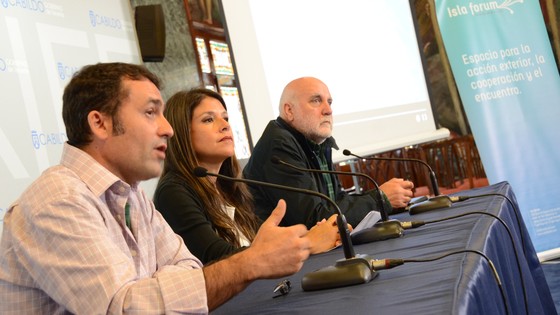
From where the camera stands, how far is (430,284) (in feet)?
3.81

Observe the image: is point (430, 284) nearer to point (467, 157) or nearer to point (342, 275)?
point (342, 275)

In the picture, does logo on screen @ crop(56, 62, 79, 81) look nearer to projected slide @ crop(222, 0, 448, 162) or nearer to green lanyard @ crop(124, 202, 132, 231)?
projected slide @ crop(222, 0, 448, 162)

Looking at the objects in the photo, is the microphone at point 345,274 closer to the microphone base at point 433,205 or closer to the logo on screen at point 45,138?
the microphone base at point 433,205

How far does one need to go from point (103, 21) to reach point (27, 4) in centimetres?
73

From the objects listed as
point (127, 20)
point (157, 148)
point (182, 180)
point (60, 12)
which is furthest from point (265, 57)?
point (157, 148)

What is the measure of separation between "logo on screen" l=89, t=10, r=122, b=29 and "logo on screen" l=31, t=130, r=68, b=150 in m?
0.81

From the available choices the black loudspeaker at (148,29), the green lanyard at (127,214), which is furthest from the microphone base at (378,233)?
the black loudspeaker at (148,29)

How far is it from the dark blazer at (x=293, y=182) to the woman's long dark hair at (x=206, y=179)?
0.19 metres

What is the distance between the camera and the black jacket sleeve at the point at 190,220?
2.04 m

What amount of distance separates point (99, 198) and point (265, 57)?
3061 millimetres

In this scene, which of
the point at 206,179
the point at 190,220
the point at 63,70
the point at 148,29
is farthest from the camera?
the point at 148,29

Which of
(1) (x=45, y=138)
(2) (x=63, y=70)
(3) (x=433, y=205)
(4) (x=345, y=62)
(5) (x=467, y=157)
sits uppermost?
(2) (x=63, y=70)

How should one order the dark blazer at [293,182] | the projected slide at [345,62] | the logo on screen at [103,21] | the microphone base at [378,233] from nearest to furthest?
the microphone base at [378,233] < the dark blazer at [293,182] < the logo on screen at [103,21] < the projected slide at [345,62]

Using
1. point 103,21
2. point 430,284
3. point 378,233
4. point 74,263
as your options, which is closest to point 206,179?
point 378,233
